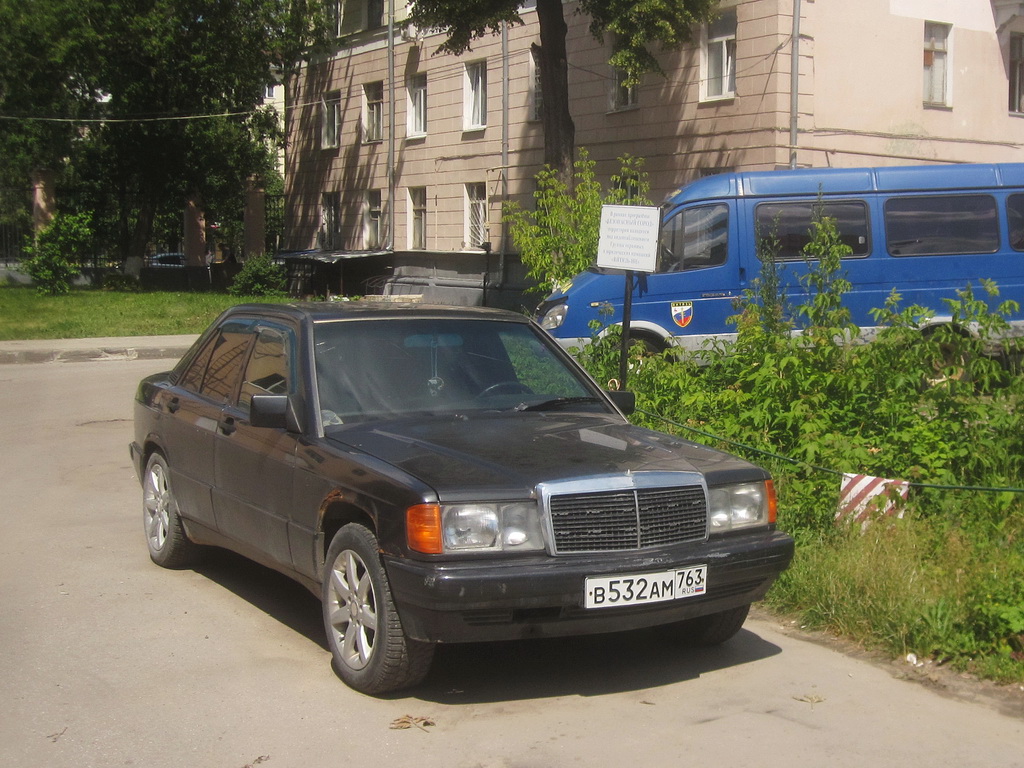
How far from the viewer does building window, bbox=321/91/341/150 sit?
3919 cm

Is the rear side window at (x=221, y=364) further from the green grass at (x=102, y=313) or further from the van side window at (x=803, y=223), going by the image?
the green grass at (x=102, y=313)

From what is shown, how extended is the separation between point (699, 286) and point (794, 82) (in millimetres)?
10431

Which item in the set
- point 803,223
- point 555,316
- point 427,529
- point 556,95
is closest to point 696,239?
point 803,223

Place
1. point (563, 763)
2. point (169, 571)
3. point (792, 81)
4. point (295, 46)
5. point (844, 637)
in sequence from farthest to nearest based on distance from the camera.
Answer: point (295, 46) → point (792, 81) → point (169, 571) → point (844, 637) → point (563, 763)

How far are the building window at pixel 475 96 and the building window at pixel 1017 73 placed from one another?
42.3 ft

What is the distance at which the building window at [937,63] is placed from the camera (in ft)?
80.7

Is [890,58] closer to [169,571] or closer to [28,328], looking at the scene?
[28,328]

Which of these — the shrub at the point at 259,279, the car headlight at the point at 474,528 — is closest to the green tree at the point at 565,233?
the car headlight at the point at 474,528

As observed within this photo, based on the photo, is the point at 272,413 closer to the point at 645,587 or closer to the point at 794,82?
the point at 645,587

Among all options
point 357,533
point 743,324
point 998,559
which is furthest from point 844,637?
point 743,324

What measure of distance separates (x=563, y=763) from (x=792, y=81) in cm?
2066

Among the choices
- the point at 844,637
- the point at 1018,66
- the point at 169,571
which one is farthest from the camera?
the point at 1018,66

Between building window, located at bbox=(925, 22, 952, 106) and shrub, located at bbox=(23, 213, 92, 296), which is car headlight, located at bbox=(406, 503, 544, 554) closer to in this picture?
building window, located at bbox=(925, 22, 952, 106)

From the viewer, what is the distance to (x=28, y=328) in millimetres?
24016
